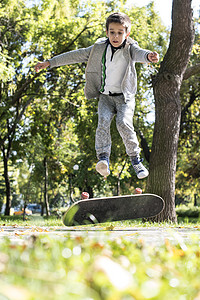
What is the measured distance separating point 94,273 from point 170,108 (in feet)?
21.0

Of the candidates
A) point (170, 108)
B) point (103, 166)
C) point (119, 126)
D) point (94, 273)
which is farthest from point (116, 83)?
point (94, 273)

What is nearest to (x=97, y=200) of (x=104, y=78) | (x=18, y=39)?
(x=104, y=78)

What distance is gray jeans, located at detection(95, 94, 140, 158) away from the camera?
4453 millimetres

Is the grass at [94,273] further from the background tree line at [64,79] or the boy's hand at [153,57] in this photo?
the background tree line at [64,79]

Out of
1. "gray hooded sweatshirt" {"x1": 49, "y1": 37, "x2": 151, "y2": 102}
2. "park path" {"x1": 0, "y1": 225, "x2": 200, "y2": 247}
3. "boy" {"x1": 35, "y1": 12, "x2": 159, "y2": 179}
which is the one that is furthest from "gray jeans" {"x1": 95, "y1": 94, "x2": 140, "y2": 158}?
"park path" {"x1": 0, "y1": 225, "x2": 200, "y2": 247}

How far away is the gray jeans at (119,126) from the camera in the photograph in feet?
14.6

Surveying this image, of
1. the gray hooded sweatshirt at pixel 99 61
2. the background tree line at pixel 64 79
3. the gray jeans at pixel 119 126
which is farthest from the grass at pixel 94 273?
the background tree line at pixel 64 79

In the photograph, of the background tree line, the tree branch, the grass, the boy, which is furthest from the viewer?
the background tree line

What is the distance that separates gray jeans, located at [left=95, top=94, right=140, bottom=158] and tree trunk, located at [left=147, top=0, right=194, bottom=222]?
8.82 feet

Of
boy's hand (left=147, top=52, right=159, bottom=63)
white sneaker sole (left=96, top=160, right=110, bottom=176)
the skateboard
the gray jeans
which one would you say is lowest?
the skateboard

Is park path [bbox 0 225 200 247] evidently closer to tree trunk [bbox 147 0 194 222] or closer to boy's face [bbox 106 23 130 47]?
boy's face [bbox 106 23 130 47]

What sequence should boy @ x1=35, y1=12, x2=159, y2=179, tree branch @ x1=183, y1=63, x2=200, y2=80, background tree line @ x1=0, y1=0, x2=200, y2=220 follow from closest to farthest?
boy @ x1=35, y1=12, x2=159, y2=179 < tree branch @ x1=183, y1=63, x2=200, y2=80 < background tree line @ x1=0, y1=0, x2=200, y2=220

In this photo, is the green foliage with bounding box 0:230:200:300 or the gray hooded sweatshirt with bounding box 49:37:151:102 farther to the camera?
the gray hooded sweatshirt with bounding box 49:37:151:102

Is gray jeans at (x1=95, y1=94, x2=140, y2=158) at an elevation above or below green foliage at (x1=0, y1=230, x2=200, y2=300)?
above
